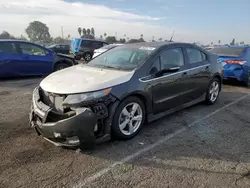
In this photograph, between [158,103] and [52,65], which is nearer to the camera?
[158,103]

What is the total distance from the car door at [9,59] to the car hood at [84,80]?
5155mm

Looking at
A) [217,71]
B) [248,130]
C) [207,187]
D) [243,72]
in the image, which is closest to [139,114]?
[207,187]

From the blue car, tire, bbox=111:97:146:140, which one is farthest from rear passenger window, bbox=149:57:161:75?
the blue car

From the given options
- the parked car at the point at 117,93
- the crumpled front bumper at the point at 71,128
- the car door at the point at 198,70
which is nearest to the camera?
the crumpled front bumper at the point at 71,128

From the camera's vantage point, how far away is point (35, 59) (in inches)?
350

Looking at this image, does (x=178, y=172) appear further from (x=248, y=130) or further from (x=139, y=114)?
(x=248, y=130)

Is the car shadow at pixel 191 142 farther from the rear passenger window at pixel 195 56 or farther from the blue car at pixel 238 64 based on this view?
the blue car at pixel 238 64

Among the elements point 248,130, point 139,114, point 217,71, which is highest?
point 217,71

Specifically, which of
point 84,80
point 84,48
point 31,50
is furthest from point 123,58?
point 84,48

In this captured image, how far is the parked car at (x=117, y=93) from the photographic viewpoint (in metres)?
3.22

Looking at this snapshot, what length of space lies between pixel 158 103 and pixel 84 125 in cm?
158

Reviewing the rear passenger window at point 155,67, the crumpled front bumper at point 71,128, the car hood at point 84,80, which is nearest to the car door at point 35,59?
the car hood at point 84,80

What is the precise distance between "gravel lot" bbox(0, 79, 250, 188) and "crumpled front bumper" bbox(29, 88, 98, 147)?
0.21 metres

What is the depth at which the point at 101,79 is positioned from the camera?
140 inches
